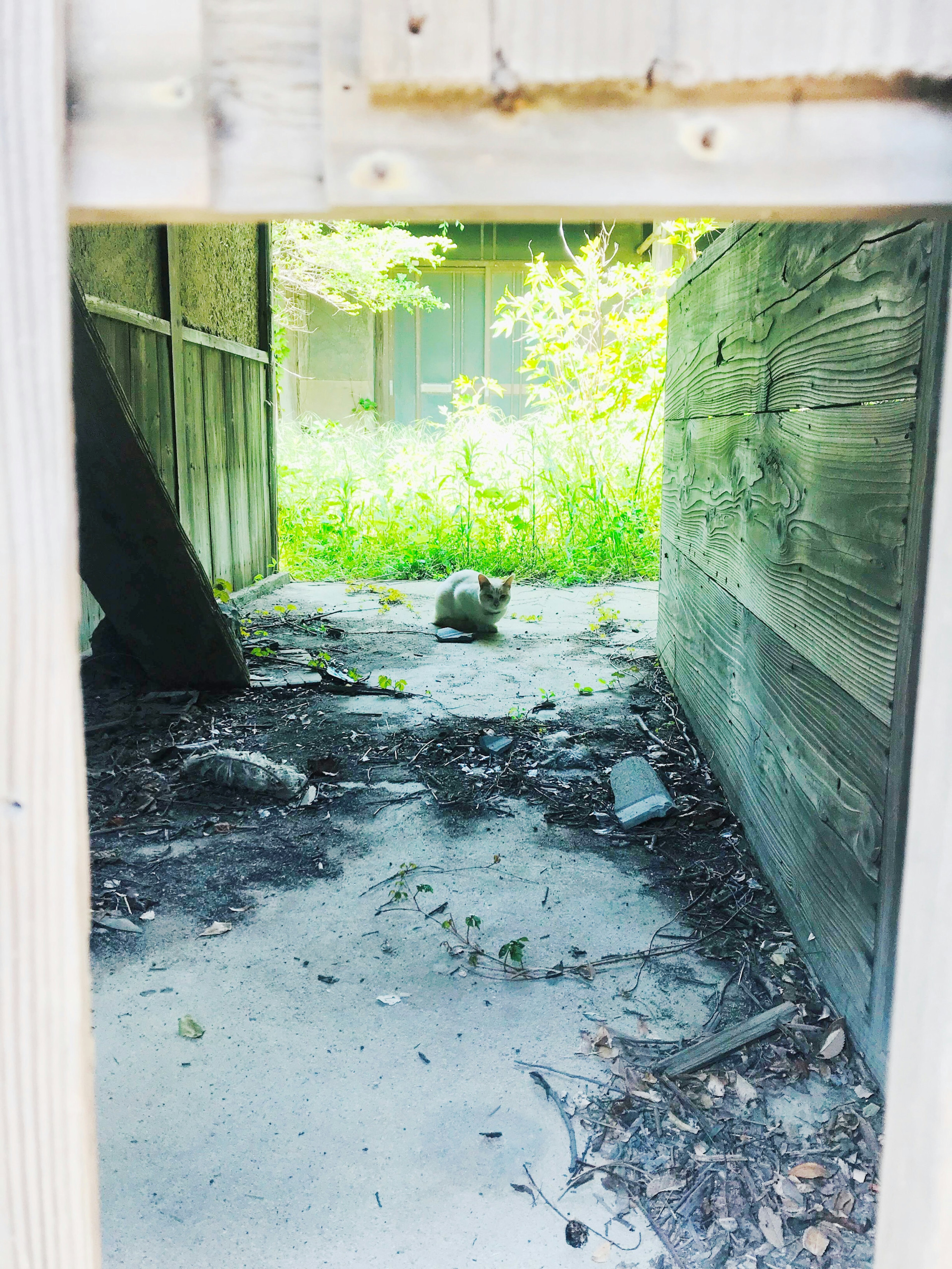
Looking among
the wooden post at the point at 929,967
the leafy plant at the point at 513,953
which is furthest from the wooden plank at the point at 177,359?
the wooden post at the point at 929,967

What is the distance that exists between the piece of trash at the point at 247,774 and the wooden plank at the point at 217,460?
3.46 meters

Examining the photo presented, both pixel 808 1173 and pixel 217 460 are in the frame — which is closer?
pixel 808 1173

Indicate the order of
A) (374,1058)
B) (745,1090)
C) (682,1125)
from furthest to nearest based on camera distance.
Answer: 1. (374,1058)
2. (745,1090)
3. (682,1125)

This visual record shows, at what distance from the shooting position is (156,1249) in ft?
5.09

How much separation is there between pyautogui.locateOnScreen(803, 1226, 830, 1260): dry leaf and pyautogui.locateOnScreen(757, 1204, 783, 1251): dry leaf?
0.13 feet

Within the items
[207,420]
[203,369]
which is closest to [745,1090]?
Answer: [207,420]

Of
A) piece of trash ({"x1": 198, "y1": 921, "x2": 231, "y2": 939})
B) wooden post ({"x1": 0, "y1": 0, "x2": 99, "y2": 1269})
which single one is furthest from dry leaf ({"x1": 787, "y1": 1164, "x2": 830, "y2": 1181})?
piece of trash ({"x1": 198, "y1": 921, "x2": 231, "y2": 939})

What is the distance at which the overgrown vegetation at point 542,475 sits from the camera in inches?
355

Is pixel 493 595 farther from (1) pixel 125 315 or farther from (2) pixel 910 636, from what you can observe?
(2) pixel 910 636

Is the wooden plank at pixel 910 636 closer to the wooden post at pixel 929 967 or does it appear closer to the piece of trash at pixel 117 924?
the wooden post at pixel 929 967

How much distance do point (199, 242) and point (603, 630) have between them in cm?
411

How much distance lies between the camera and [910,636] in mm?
1714

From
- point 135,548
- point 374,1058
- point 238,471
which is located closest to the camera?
point 374,1058

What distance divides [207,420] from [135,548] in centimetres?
285
